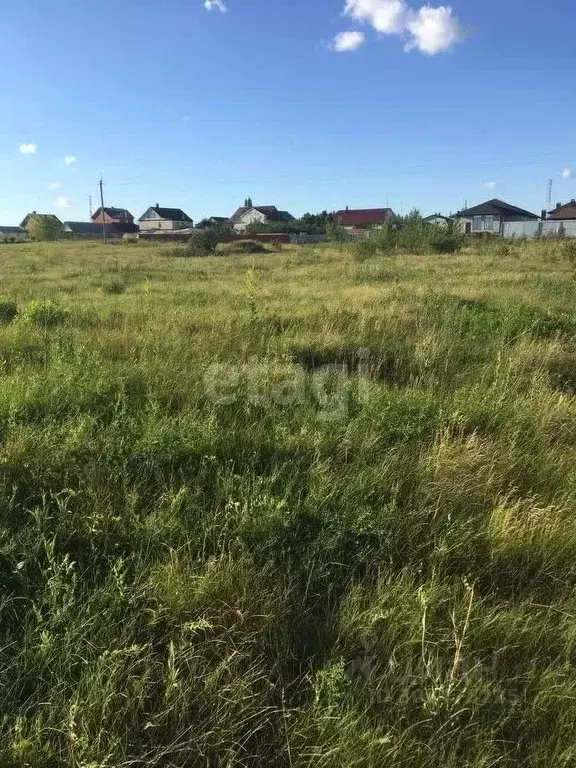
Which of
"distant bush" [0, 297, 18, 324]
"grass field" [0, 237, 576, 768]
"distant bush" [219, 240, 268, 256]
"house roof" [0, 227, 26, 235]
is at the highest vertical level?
"house roof" [0, 227, 26, 235]

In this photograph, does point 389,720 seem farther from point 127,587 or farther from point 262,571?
point 127,587

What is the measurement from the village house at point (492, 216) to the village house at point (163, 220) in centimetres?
4553

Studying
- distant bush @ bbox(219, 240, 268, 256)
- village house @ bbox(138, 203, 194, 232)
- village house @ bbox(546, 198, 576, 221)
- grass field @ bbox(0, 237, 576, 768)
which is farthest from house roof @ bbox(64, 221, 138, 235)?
grass field @ bbox(0, 237, 576, 768)

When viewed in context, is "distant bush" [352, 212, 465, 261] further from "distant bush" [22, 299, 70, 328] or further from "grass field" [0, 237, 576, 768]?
"grass field" [0, 237, 576, 768]

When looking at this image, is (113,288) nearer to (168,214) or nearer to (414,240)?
(414,240)

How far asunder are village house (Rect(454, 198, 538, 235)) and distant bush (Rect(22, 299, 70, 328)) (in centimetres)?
6153

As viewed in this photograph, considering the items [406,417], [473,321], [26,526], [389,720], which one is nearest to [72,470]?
[26,526]

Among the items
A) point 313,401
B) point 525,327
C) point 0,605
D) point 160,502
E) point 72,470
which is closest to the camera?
point 0,605

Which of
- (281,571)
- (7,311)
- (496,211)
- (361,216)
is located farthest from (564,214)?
(281,571)

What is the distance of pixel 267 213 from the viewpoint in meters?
87.2

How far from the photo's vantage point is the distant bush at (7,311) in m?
6.89

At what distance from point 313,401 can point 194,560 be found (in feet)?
6.58

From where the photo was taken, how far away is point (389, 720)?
1.63 meters

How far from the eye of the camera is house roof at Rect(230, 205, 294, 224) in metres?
87.0
